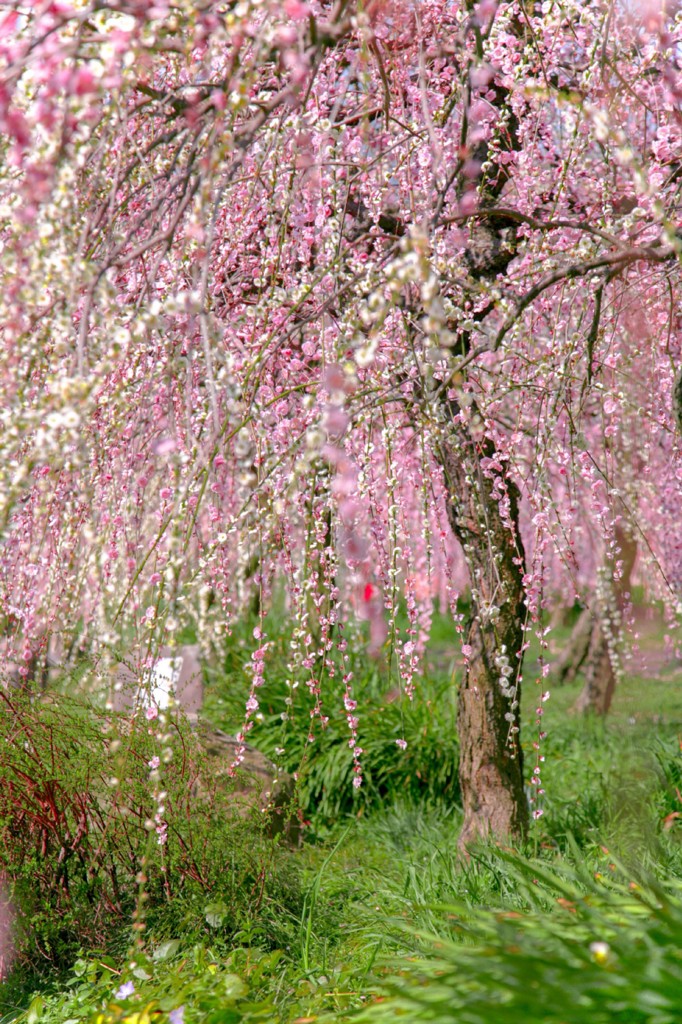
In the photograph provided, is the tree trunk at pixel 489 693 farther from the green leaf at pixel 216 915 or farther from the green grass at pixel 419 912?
the green leaf at pixel 216 915

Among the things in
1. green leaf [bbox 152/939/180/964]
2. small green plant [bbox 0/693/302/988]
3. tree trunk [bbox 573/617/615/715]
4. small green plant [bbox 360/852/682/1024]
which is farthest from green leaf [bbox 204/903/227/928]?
tree trunk [bbox 573/617/615/715]

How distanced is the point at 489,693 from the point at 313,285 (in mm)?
2113

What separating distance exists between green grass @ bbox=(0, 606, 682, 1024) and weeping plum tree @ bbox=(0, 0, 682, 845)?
0.49m

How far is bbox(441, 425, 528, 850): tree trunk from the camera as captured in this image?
12.8 feet

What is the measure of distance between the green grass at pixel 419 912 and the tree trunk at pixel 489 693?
0.57 feet

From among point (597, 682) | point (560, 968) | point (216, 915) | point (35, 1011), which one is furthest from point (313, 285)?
point (597, 682)

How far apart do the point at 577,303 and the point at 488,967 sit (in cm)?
353

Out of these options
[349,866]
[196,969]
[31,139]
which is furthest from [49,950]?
[31,139]

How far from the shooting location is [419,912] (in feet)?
10.9

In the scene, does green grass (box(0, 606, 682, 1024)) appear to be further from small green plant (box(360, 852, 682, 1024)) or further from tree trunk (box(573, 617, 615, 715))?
tree trunk (box(573, 617, 615, 715))

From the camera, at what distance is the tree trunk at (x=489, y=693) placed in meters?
3.91

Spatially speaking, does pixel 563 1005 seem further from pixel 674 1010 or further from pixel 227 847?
pixel 227 847

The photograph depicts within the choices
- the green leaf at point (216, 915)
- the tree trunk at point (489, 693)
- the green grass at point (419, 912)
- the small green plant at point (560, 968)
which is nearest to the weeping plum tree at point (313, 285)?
the tree trunk at point (489, 693)

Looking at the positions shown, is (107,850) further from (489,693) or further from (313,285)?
(313,285)
